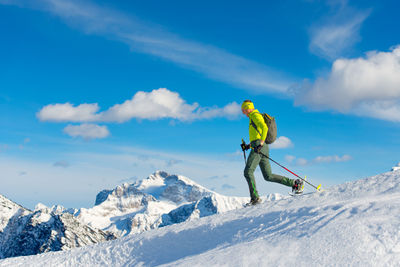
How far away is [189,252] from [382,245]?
14.8ft

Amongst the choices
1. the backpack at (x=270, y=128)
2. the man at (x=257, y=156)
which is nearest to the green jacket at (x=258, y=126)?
the man at (x=257, y=156)

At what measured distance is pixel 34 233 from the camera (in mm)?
102062

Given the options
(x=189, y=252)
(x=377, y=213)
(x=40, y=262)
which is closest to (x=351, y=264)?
(x=377, y=213)

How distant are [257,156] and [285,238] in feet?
12.8

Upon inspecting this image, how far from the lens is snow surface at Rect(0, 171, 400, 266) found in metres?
6.16

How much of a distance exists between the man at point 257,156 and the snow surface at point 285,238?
1.07 meters

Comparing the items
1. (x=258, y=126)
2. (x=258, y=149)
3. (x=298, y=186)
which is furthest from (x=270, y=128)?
(x=298, y=186)

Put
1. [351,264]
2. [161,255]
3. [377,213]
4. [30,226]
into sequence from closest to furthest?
[351,264] < [377,213] < [161,255] < [30,226]

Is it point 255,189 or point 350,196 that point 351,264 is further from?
point 255,189

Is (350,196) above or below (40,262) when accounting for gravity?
above

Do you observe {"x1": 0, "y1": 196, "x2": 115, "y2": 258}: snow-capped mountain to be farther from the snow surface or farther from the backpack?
the backpack

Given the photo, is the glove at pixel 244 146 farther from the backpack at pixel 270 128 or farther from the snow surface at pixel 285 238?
the snow surface at pixel 285 238

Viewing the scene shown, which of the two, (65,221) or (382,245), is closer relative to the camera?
(382,245)

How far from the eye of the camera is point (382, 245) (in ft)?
19.5
